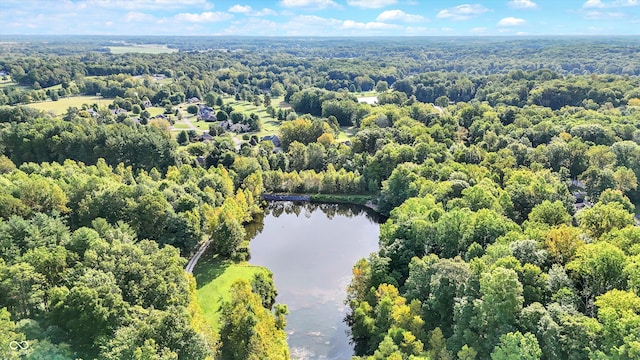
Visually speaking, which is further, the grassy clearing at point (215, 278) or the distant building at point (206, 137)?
the distant building at point (206, 137)

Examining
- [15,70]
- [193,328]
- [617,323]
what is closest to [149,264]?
[193,328]

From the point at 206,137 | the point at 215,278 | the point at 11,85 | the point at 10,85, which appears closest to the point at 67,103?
the point at 10,85

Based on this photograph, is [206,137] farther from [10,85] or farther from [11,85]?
[11,85]

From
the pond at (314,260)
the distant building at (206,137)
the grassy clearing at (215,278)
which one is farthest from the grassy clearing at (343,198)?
the distant building at (206,137)

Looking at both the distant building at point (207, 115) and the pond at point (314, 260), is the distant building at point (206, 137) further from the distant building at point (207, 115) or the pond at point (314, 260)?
the pond at point (314, 260)

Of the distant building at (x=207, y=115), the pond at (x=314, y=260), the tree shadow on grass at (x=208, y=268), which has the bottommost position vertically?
the pond at (x=314, y=260)

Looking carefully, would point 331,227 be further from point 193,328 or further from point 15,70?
point 15,70
